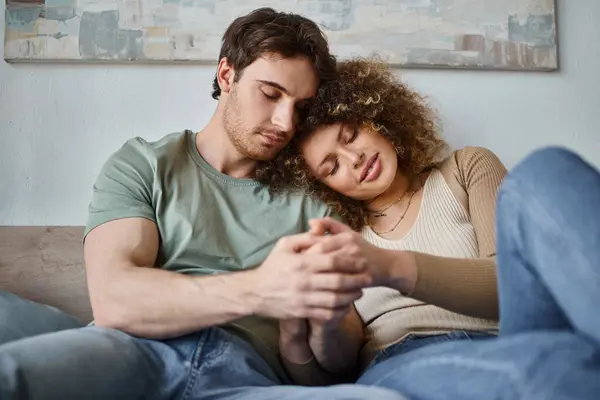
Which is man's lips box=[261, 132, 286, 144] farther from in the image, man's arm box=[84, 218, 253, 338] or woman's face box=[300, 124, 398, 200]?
man's arm box=[84, 218, 253, 338]

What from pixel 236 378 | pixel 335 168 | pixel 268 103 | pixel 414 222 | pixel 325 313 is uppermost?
pixel 268 103

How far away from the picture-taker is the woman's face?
3.88 feet

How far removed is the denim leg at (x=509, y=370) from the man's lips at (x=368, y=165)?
468 millimetres

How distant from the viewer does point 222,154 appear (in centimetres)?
122

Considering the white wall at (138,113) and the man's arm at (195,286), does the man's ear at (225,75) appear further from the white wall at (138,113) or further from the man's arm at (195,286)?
the man's arm at (195,286)

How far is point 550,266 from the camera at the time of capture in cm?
64

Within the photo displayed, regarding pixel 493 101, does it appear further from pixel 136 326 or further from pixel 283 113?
pixel 136 326

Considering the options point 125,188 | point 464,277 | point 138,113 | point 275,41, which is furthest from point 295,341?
point 138,113

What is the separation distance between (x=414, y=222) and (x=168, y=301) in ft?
1.69

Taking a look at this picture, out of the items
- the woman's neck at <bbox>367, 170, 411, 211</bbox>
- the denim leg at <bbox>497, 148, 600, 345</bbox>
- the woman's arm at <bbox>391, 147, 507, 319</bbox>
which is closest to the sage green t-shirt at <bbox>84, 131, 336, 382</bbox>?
the woman's neck at <bbox>367, 170, 411, 211</bbox>

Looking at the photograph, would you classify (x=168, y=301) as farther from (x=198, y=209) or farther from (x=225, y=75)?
(x=225, y=75)

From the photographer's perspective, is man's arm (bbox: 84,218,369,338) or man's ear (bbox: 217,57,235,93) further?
man's ear (bbox: 217,57,235,93)

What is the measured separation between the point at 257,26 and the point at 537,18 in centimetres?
76

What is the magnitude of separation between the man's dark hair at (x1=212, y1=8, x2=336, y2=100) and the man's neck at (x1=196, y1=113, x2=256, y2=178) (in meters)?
0.12
